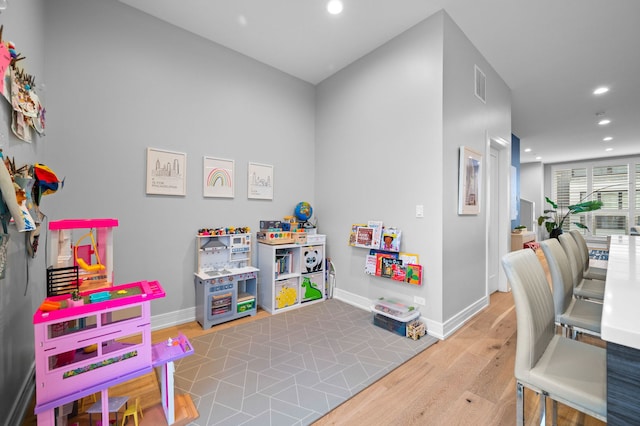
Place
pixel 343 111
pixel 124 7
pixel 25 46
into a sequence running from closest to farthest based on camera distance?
pixel 25 46 < pixel 124 7 < pixel 343 111

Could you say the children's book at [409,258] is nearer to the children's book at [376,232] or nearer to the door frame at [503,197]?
the children's book at [376,232]

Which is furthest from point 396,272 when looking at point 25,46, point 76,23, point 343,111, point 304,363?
point 76,23

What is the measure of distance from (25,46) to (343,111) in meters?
2.77

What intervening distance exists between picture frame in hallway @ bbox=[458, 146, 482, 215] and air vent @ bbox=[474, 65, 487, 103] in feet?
2.31

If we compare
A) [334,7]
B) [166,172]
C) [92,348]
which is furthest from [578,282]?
[166,172]

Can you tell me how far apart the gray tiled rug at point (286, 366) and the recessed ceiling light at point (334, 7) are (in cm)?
298

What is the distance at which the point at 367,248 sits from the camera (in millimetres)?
3072

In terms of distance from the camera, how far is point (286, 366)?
1.94m

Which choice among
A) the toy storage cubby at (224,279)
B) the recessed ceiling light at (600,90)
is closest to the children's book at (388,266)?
the toy storage cubby at (224,279)

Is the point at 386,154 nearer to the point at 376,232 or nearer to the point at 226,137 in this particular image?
the point at 376,232

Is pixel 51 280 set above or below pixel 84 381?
above

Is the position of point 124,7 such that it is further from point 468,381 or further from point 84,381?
point 468,381

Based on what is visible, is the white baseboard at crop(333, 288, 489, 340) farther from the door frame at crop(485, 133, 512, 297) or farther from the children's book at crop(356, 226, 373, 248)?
the door frame at crop(485, 133, 512, 297)

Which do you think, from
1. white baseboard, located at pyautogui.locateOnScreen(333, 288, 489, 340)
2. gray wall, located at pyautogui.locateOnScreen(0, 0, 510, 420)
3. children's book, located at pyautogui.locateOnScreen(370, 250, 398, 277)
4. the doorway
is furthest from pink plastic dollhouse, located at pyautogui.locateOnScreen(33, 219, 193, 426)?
the doorway
